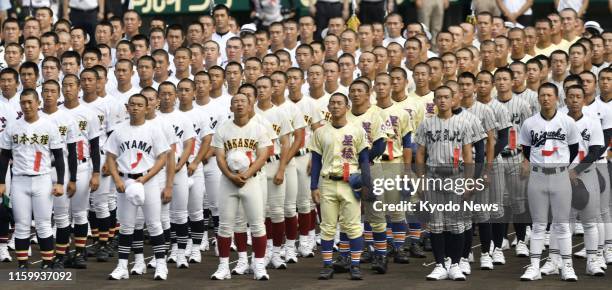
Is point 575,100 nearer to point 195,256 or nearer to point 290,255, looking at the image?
point 290,255

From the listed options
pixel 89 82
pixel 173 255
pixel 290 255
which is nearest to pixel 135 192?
pixel 173 255

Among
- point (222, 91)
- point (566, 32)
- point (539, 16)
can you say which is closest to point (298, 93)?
point (222, 91)

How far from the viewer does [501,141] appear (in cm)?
1809

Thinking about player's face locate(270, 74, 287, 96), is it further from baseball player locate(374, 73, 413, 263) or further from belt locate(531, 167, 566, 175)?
belt locate(531, 167, 566, 175)

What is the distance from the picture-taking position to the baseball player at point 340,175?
55.8 feet

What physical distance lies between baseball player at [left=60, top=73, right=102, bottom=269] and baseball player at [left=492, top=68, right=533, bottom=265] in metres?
4.95

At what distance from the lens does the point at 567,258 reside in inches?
668

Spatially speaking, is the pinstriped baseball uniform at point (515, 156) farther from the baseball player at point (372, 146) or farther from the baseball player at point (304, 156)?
the baseball player at point (304, 156)

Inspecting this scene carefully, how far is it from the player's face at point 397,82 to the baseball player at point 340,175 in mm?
1483

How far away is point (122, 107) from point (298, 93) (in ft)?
7.28

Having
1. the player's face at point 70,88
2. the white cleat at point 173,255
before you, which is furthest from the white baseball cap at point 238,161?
the player's face at point 70,88

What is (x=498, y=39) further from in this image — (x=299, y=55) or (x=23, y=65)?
(x=23, y=65)

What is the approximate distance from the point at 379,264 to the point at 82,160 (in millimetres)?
3850

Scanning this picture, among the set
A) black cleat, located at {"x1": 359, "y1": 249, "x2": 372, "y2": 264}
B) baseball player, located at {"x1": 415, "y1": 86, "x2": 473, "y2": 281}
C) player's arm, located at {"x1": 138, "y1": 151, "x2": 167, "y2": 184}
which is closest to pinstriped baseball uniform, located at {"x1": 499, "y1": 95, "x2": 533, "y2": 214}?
baseball player, located at {"x1": 415, "y1": 86, "x2": 473, "y2": 281}
